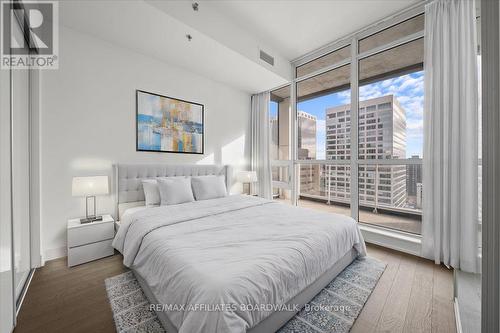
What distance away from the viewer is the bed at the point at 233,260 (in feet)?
3.49

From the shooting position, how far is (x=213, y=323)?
38.0 inches

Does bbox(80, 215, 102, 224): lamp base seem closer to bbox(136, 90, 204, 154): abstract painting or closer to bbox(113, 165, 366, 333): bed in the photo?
→ bbox(113, 165, 366, 333): bed

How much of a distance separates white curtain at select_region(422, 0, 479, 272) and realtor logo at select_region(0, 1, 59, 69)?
4.01 m

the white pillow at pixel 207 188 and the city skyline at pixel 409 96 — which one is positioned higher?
the city skyline at pixel 409 96

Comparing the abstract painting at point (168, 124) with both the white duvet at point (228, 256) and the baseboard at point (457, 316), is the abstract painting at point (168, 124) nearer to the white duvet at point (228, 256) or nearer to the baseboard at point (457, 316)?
the white duvet at point (228, 256)

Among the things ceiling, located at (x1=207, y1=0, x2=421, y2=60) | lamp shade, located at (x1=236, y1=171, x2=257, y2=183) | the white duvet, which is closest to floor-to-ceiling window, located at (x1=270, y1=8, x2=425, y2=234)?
ceiling, located at (x1=207, y1=0, x2=421, y2=60)

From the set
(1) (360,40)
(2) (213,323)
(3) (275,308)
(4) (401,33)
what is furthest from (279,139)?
(2) (213,323)

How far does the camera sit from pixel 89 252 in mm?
2363

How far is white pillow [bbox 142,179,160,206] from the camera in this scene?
2826 millimetres

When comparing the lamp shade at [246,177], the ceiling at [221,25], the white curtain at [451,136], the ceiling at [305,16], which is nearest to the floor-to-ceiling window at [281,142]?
the lamp shade at [246,177]

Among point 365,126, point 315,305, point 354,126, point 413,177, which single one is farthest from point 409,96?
point 315,305

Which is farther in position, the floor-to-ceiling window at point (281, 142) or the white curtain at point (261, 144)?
the white curtain at point (261, 144)

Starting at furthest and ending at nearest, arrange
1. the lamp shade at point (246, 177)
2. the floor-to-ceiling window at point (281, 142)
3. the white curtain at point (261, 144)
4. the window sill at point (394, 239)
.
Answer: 1. the white curtain at point (261, 144)
2. the floor-to-ceiling window at point (281, 142)
3. the lamp shade at point (246, 177)
4. the window sill at point (394, 239)

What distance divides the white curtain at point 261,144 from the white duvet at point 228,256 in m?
2.12
